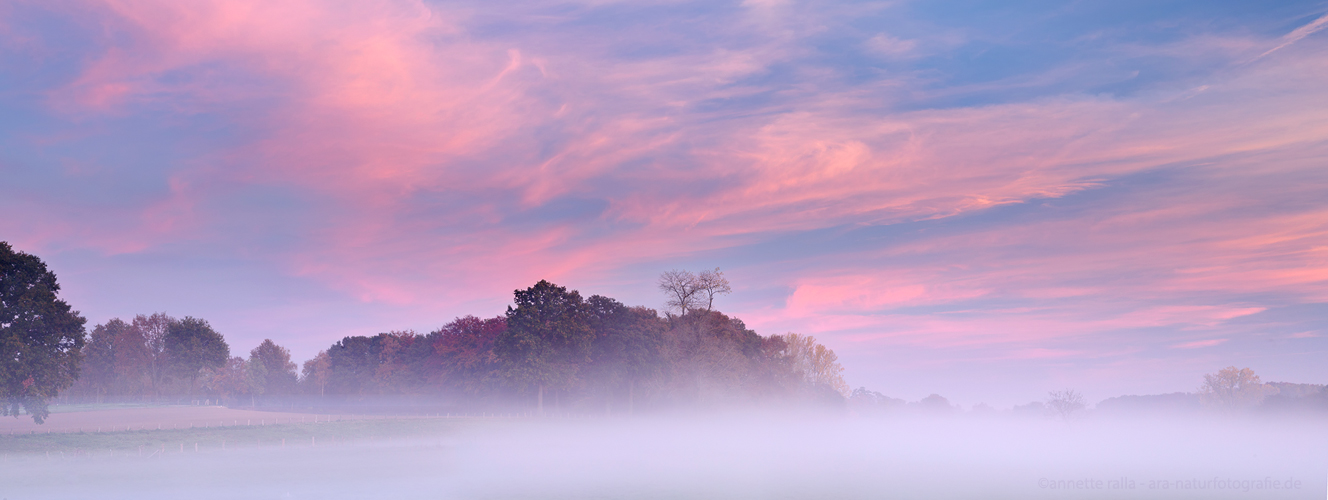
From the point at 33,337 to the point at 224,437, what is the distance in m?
18.6

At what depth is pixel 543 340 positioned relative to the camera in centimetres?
11694

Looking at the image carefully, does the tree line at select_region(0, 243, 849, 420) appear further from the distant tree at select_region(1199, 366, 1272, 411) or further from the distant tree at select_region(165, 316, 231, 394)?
the distant tree at select_region(1199, 366, 1272, 411)

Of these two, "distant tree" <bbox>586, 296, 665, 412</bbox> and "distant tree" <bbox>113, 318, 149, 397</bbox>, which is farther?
"distant tree" <bbox>113, 318, 149, 397</bbox>

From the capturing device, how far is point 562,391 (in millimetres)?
121750

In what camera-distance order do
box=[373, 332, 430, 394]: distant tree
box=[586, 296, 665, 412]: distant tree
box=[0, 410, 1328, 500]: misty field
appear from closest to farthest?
box=[0, 410, 1328, 500]: misty field < box=[586, 296, 665, 412]: distant tree < box=[373, 332, 430, 394]: distant tree

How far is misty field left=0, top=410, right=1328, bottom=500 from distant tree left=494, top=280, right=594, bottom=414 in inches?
389

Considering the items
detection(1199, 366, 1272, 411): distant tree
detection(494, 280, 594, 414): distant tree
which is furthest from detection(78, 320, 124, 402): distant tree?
detection(1199, 366, 1272, 411): distant tree

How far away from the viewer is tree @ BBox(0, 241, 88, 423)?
6831cm

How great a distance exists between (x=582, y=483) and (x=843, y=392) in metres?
121

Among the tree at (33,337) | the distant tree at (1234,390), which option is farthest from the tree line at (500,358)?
the distant tree at (1234,390)

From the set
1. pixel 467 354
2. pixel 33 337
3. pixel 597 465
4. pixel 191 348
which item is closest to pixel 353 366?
pixel 191 348

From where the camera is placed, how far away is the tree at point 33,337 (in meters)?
68.3

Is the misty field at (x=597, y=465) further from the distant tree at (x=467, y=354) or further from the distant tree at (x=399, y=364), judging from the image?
the distant tree at (x=399, y=364)

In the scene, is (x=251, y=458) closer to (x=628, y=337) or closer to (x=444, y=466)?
(x=444, y=466)
